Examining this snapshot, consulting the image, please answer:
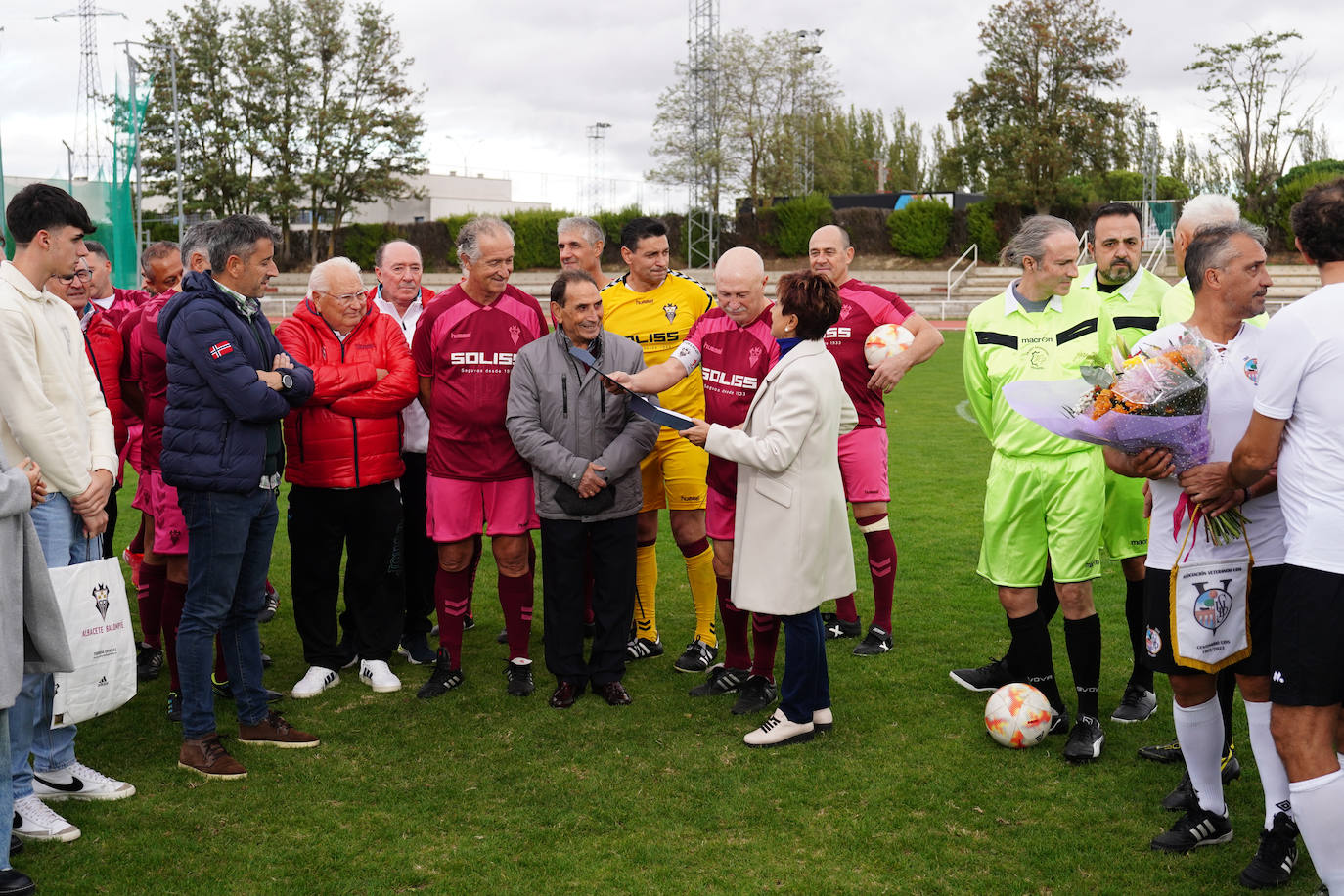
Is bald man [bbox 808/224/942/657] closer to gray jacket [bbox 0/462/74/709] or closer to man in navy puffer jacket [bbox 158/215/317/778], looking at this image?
man in navy puffer jacket [bbox 158/215/317/778]

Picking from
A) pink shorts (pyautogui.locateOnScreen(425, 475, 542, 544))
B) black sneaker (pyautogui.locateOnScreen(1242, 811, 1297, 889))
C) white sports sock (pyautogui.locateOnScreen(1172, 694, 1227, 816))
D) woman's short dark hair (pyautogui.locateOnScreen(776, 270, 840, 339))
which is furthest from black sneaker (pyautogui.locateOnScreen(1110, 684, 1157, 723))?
pink shorts (pyautogui.locateOnScreen(425, 475, 542, 544))

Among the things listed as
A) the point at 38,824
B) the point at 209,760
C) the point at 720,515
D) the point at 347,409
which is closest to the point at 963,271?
the point at 720,515

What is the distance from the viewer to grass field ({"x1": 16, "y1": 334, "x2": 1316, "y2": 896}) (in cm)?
379

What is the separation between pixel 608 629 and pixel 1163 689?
112 inches

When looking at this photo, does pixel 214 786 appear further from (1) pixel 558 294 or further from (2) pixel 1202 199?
(2) pixel 1202 199

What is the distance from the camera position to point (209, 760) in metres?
4.65

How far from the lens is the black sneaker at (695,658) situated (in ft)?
20.0

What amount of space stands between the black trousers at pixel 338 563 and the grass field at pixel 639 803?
0.27 m

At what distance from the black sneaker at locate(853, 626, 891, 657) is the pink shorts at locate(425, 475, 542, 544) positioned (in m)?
2.02

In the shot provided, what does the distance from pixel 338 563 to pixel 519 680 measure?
1173mm

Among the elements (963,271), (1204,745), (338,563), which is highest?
(963,271)

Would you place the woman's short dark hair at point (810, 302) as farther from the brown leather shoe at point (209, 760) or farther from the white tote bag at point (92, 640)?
the brown leather shoe at point (209, 760)

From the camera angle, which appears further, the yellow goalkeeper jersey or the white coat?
the yellow goalkeeper jersey

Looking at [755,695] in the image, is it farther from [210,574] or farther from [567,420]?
[210,574]
